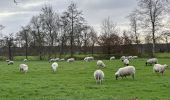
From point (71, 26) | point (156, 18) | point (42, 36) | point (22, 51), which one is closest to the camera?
point (156, 18)

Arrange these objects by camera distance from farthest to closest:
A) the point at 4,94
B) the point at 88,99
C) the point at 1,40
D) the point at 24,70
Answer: the point at 1,40 → the point at 24,70 → the point at 4,94 → the point at 88,99

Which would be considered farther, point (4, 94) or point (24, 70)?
point (24, 70)

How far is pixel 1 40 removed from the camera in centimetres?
11312

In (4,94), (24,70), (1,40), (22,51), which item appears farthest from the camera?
(22,51)

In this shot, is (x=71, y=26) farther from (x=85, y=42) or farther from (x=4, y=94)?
(x=4, y=94)

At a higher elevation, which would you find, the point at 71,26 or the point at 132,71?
the point at 71,26

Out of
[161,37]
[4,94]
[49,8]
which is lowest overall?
[4,94]

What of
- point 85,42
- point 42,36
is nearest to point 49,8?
point 42,36

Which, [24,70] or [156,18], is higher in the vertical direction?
[156,18]

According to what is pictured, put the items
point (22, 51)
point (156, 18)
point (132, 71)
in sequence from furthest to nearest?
point (22, 51) → point (156, 18) → point (132, 71)

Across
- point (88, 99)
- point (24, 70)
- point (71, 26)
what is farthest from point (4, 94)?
point (71, 26)

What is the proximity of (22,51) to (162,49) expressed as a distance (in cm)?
4716

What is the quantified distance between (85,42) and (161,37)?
3444 centimetres

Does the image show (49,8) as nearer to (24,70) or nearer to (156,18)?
(156,18)
